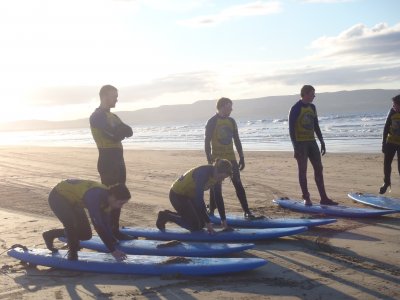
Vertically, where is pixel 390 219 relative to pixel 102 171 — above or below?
below

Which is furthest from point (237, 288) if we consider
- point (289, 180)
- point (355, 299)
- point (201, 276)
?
point (289, 180)

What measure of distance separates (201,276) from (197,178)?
155 centimetres

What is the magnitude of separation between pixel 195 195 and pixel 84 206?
1.39 m

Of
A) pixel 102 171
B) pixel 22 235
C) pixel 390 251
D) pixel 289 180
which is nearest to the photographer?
pixel 390 251

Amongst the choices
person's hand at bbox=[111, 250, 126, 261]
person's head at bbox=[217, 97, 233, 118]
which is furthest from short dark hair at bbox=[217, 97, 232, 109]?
person's hand at bbox=[111, 250, 126, 261]

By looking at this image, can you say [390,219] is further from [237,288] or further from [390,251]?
[237,288]

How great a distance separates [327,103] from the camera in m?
147

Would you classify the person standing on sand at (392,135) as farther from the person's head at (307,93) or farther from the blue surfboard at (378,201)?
Result: the person's head at (307,93)

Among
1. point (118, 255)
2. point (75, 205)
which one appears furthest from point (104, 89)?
point (118, 255)

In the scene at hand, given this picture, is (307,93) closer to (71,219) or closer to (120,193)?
(120,193)

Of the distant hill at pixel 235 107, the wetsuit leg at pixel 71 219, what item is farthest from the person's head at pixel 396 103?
the distant hill at pixel 235 107

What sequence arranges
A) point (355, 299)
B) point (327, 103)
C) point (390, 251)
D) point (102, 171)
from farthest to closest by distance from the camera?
point (327, 103), point (102, 171), point (390, 251), point (355, 299)

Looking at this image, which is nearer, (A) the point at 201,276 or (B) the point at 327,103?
(A) the point at 201,276

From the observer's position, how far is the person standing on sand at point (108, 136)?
21.0 feet
